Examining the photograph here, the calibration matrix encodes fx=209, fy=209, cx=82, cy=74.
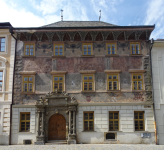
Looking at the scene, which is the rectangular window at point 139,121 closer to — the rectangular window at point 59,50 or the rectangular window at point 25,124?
the rectangular window at point 59,50

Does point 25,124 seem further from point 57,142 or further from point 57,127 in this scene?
point 57,142

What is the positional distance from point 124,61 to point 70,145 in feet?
25.2

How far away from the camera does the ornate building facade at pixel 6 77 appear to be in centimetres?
1596

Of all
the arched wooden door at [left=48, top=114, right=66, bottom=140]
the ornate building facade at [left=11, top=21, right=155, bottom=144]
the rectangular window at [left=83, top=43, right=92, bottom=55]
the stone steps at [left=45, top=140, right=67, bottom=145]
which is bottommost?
the stone steps at [left=45, top=140, right=67, bottom=145]

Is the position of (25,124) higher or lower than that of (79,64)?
lower

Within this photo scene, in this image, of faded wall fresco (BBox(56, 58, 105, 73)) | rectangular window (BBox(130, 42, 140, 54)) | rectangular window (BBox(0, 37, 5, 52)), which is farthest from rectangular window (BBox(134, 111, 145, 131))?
rectangular window (BBox(0, 37, 5, 52))

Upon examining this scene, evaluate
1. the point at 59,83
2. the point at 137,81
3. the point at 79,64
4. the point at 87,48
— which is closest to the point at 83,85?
the point at 79,64

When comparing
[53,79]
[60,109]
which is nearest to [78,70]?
[53,79]

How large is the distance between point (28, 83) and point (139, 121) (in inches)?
362

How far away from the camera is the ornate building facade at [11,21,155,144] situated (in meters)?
15.9

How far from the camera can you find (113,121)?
16156 millimetres

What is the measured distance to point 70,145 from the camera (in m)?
14.8

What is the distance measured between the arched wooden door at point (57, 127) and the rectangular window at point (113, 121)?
359 cm

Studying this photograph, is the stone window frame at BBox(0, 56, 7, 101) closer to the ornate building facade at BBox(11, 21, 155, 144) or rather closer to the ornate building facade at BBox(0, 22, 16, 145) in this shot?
the ornate building facade at BBox(0, 22, 16, 145)
